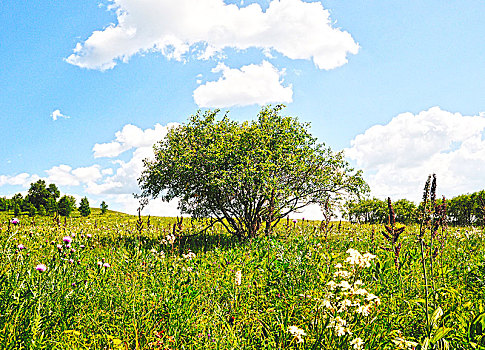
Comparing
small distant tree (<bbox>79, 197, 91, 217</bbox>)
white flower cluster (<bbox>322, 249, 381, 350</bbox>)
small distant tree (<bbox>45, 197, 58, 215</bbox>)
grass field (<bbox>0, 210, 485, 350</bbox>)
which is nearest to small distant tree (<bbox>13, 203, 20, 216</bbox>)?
small distant tree (<bbox>45, 197, 58, 215</bbox>)

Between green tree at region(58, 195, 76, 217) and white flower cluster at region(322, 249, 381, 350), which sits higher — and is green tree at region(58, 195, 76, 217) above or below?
above

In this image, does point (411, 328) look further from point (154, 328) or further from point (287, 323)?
point (154, 328)

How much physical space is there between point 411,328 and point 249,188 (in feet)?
22.6

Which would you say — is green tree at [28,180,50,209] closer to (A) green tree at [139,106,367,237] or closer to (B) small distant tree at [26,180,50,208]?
(B) small distant tree at [26,180,50,208]

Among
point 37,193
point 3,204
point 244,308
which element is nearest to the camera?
point 244,308

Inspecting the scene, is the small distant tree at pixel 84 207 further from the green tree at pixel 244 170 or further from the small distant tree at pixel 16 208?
the green tree at pixel 244 170

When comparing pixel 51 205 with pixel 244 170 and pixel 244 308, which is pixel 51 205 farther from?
pixel 244 308

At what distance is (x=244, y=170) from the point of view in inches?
398

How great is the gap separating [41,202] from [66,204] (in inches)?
215

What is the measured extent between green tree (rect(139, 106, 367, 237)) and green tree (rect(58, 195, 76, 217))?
20652 mm

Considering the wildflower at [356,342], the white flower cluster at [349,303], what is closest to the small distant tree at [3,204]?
the white flower cluster at [349,303]

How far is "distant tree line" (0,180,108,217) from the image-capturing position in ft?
105

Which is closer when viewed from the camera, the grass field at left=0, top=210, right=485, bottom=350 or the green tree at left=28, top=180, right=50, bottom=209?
the grass field at left=0, top=210, right=485, bottom=350

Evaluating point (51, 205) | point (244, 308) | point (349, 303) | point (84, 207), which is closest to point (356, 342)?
point (349, 303)
